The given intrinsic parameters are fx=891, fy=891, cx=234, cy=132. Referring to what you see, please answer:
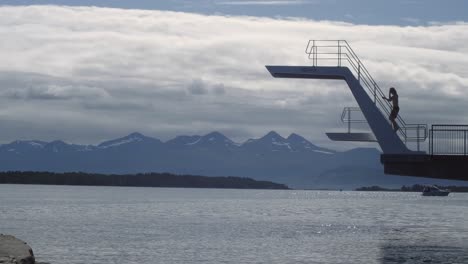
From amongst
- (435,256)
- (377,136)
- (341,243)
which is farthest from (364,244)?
(377,136)

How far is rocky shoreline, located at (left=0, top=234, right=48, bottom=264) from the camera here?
32.0m

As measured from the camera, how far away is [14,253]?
35.4m

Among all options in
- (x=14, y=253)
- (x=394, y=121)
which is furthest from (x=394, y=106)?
(x=14, y=253)

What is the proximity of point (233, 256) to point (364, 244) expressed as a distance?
13.6 meters

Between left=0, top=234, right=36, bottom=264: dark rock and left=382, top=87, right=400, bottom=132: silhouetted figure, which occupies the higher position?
left=382, top=87, right=400, bottom=132: silhouetted figure

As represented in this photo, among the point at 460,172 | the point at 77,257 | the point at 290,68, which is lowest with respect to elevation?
the point at 77,257

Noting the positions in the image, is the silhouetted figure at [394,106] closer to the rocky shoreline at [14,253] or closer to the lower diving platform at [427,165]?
the lower diving platform at [427,165]

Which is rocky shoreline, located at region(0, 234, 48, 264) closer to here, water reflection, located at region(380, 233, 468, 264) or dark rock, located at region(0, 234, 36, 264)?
dark rock, located at region(0, 234, 36, 264)

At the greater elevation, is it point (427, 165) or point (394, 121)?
point (394, 121)

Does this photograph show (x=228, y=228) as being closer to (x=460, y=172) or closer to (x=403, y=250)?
(x=403, y=250)

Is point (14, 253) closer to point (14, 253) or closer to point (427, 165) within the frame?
point (14, 253)

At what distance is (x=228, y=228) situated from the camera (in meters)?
89.2

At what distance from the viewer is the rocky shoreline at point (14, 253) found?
3200 cm

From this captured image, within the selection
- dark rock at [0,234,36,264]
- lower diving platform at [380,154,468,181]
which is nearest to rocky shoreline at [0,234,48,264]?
dark rock at [0,234,36,264]
